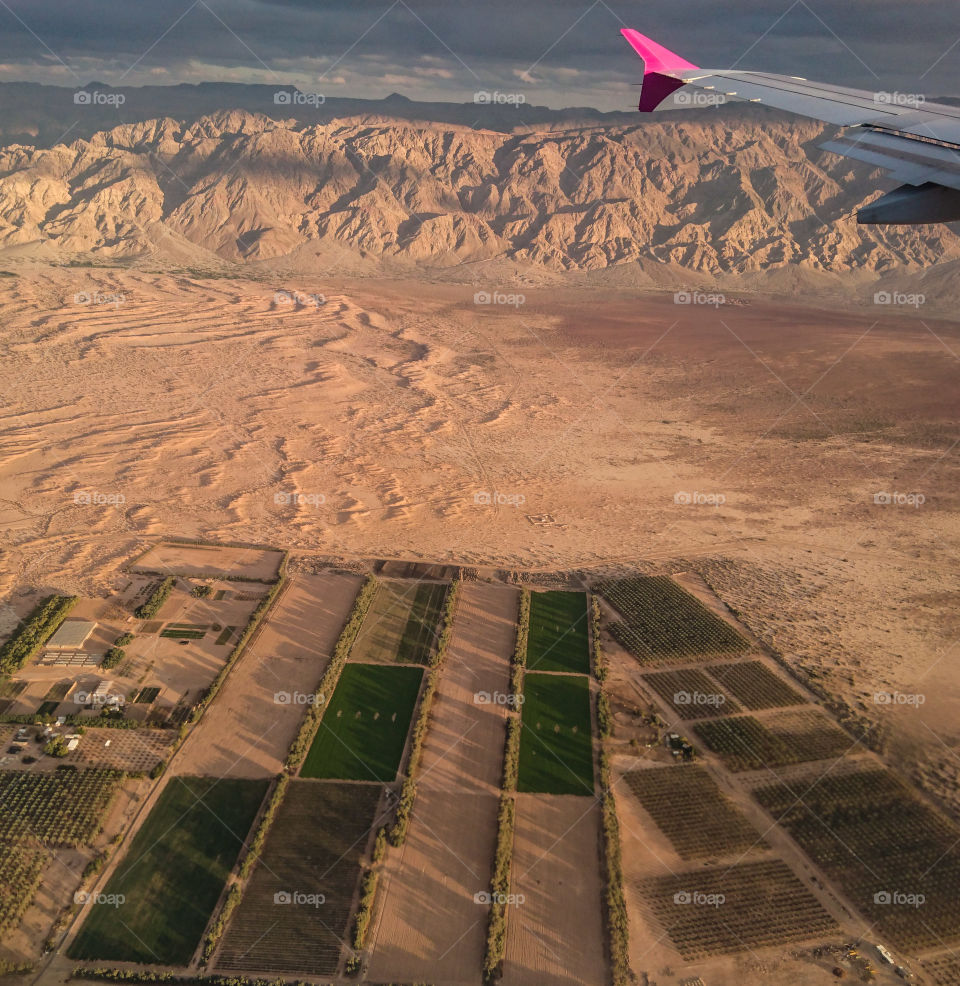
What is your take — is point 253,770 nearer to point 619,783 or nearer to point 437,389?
point 619,783
